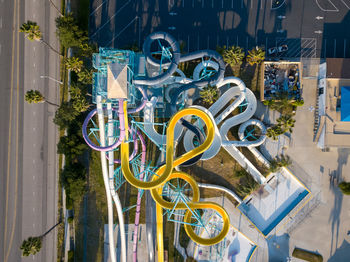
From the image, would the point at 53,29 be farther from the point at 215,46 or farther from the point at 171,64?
the point at 215,46

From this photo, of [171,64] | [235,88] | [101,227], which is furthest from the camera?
[101,227]

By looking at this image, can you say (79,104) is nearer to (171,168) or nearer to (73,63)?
(73,63)

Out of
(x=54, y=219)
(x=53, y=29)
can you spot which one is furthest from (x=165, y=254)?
(x=53, y=29)

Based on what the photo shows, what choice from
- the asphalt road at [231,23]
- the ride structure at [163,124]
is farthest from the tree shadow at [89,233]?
the asphalt road at [231,23]

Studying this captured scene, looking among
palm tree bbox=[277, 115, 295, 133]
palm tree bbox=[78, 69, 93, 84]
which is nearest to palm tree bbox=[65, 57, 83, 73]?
palm tree bbox=[78, 69, 93, 84]

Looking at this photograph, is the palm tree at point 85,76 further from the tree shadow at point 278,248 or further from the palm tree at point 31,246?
the tree shadow at point 278,248

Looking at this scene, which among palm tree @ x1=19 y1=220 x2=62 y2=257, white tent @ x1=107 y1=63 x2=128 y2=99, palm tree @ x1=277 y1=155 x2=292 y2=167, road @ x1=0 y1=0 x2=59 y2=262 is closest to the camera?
white tent @ x1=107 y1=63 x2=128 y2=99

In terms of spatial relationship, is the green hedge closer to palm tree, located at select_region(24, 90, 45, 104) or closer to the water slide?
the water slide
